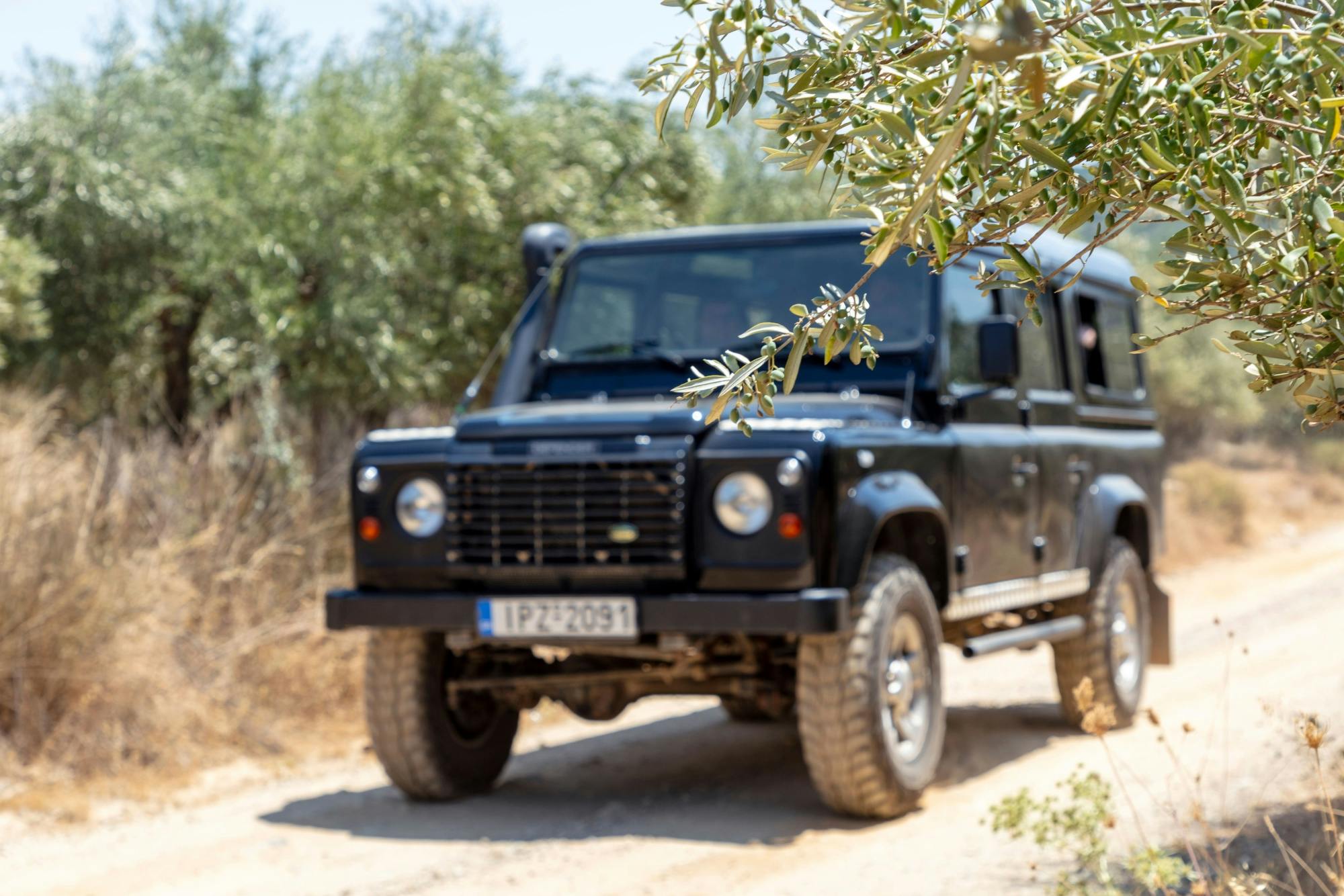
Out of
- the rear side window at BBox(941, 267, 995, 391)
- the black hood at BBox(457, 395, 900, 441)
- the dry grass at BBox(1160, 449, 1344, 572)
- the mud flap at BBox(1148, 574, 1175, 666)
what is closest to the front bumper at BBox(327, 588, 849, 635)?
the black hood at BBox(457, 395, 900, 441)

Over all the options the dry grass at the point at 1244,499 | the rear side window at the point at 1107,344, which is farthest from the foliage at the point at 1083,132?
the dry grass at the point at 1244,499

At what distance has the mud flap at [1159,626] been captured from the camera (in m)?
7.80

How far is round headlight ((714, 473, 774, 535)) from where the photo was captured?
4938 millimetres

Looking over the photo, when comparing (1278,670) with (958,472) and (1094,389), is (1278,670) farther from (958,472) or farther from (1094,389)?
(958,472)

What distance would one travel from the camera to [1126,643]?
7.50m

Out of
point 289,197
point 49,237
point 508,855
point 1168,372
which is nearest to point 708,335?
point 508,855

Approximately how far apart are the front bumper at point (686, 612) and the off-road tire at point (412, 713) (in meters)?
0.19

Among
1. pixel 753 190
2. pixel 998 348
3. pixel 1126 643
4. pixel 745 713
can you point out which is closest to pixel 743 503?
pixel 998 348

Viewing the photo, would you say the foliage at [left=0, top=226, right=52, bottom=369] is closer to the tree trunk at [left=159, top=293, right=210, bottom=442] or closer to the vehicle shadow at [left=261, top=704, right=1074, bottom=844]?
the tree trunk at [left=159, top=293, right=210, bottom=442]

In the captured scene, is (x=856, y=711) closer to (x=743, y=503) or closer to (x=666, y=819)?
(x=743, y=503)

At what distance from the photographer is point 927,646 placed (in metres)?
5.47

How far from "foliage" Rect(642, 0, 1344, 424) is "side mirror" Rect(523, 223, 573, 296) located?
4.55 metres

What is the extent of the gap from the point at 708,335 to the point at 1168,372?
22625 mm

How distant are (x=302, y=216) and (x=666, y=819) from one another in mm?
4899
